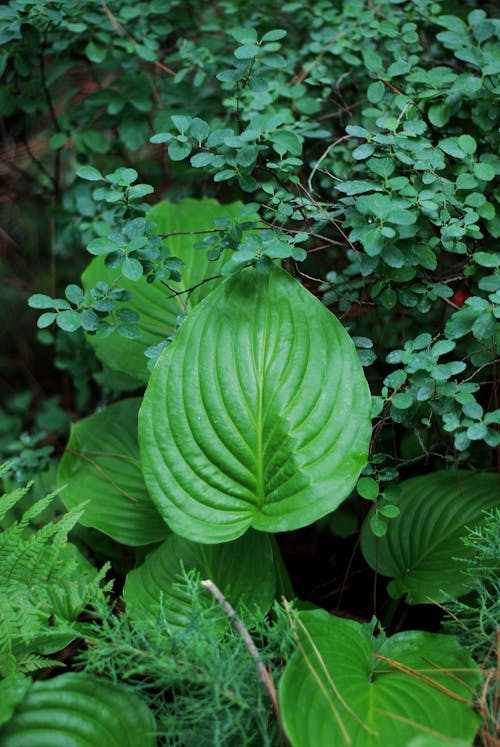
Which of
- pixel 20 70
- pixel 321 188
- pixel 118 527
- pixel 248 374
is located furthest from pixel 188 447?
pixel 20 70

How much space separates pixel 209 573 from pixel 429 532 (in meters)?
0.40

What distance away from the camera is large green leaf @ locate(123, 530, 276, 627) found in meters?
1.03

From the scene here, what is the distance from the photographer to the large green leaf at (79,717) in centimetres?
83

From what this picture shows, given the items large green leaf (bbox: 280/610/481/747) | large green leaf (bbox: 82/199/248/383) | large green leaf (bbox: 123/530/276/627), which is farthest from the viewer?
large green leaf (bbox: 82/199/248/383)

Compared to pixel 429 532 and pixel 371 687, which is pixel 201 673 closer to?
Answer: pixel 371 687

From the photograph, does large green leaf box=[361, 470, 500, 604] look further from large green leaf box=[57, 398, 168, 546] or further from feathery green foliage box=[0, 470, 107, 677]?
feathery green foliage box=[0, 470, 107, 677]

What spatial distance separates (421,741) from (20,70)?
153 cm

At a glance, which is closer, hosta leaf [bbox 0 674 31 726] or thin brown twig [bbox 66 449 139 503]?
hosta leaf [bbox 0 674 31 726]

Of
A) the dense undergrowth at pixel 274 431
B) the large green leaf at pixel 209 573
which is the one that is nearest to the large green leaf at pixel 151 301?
the dense undergrowth at pixel 274 431

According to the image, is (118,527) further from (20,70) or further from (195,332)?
(20,70)

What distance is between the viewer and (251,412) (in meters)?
1.04

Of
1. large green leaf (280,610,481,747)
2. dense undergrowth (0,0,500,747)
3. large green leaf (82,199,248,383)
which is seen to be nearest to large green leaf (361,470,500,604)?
dense undergrowth (0,0,500,747)

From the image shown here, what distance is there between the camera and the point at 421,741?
0.69 metres

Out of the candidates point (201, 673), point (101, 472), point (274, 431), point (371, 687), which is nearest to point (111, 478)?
point (101, 472)
